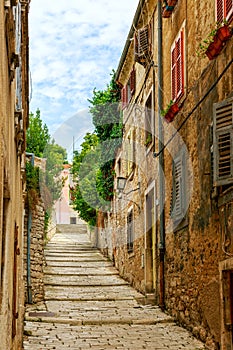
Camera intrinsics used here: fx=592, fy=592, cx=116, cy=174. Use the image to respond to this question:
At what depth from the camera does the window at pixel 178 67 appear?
495 inches

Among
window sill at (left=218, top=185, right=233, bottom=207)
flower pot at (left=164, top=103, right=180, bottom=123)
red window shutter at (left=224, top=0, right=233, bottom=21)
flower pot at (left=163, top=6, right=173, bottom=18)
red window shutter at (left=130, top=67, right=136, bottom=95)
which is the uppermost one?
red window shutter at (left=130, top=67, right=136, bottom=95)

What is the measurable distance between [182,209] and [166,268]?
237 cm

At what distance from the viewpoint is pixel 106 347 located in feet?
35.3

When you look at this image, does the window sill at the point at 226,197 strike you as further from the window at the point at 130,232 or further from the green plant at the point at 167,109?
the window at the point at 130,232

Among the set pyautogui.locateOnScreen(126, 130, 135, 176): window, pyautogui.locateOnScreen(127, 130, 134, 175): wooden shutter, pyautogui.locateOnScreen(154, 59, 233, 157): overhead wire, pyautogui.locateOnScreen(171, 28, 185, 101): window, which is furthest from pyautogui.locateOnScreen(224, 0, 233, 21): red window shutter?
pyautogui.locateOnScreen(127, 130, 134, 175): wooden shutter

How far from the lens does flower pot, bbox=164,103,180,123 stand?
42.2ft

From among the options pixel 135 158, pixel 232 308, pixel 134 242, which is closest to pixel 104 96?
pixel 135 158

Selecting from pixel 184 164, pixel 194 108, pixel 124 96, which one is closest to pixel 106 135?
pixel 124 96

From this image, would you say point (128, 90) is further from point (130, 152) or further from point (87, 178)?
point (87, 178)

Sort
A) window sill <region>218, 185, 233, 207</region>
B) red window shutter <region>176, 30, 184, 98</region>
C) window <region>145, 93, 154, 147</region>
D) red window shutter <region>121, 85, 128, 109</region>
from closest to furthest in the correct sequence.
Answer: window sill <region>218, 185, 233, 207</region>, red window shutter <region>176, 30, 184, 98</region>, window <region>145, 93, 154, 147</region>, red window shutter <region>121, 85, 128, 109</region>

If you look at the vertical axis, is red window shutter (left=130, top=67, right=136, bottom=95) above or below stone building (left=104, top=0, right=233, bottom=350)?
above

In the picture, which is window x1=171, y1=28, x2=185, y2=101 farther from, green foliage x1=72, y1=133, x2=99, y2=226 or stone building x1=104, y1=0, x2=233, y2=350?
green foliage x1=72, y1=133, x2=99, y2=226

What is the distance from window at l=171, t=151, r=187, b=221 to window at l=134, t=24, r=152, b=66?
4.91 metres

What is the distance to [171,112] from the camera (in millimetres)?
13156
